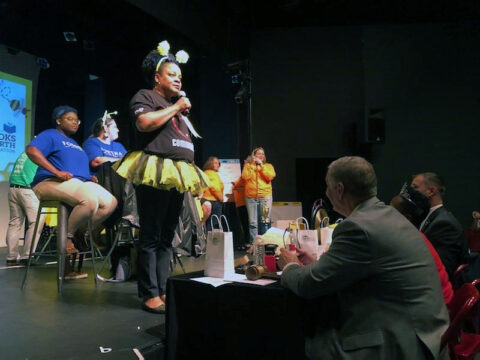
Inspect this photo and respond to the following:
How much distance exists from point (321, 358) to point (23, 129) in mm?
6605

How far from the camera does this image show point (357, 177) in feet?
4.38

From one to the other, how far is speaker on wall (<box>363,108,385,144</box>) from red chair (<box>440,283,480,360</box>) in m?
5.44

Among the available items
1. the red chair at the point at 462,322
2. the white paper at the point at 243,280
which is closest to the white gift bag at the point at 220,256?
the white paper at the point at 243,280

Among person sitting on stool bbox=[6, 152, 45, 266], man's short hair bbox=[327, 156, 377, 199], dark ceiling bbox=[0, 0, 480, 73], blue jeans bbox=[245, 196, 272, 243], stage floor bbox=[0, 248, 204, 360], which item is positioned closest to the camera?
man's short hair bbox=[327, 156, 377, 199]

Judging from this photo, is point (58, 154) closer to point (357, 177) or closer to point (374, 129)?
point (357, 177)

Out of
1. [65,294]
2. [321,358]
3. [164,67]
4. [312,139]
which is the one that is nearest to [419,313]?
[321,358]

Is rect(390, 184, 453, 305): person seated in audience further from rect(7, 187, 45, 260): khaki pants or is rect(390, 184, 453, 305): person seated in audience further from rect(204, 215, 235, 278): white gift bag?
rect(7, 187, 45, 260): khaki pants

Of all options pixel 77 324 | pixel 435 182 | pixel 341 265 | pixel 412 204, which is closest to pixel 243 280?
pixel 341 265

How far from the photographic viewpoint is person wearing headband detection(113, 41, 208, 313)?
205cm

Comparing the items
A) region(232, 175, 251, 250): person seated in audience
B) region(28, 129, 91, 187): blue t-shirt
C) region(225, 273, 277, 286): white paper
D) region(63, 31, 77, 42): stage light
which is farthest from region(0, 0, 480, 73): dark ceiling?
region(225, 273, 277, 286): white paper

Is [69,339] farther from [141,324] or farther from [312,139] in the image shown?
[312,139]

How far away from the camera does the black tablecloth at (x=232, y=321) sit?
4.61 feet

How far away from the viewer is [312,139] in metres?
7.46

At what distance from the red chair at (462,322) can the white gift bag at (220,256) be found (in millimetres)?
765
